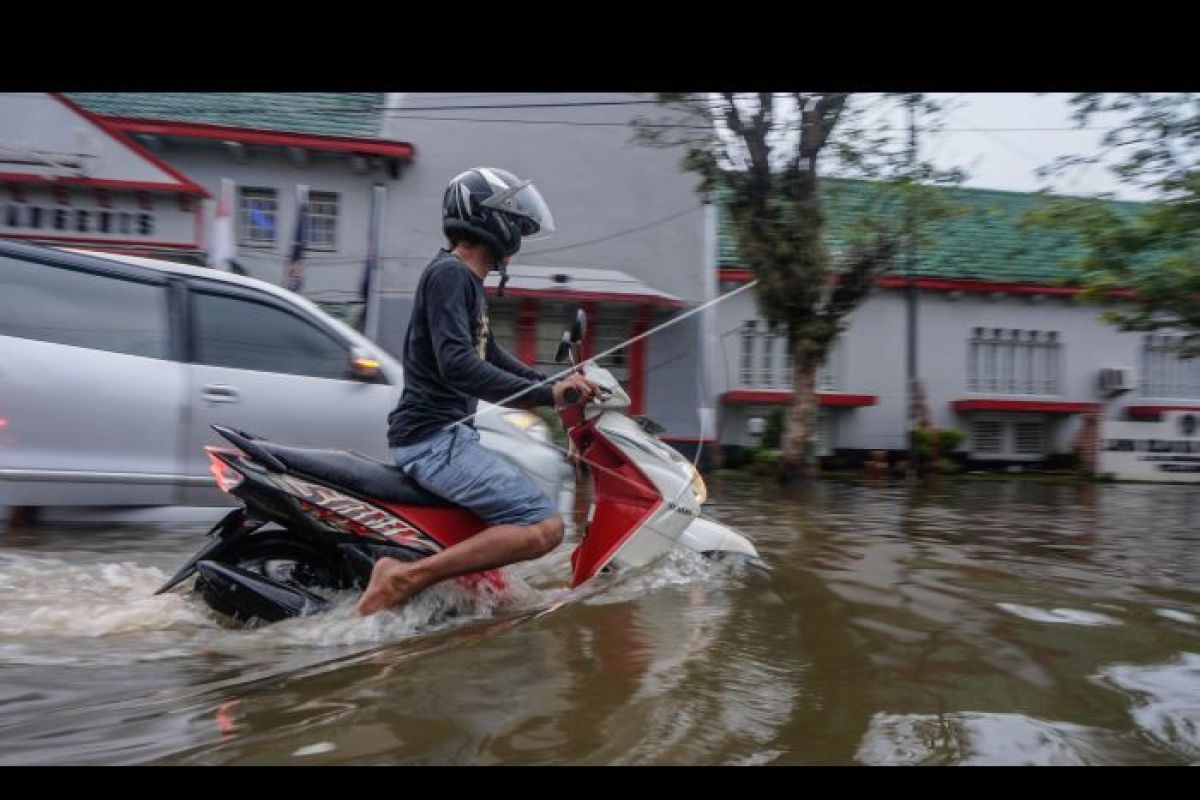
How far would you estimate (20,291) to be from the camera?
207 inches

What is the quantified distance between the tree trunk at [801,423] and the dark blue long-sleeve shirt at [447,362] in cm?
987

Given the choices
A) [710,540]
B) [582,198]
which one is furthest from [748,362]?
[710,540]

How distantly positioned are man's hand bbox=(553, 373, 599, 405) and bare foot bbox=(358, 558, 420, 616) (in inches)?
30.0

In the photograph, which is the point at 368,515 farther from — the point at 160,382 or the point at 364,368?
the point at 160,382

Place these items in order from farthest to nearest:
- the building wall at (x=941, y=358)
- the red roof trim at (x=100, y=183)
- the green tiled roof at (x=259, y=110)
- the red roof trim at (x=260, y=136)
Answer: the building wall at (x=941, y=358)
the green tiled roof at (x=259, y=110)
the red roof trim at (x=260, y=136)
the red roof trim at (x=100, y=183)

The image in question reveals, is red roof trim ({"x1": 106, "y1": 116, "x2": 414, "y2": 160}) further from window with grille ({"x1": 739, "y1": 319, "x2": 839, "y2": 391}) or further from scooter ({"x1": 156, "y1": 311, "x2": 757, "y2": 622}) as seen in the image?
scooter ({"x1": 156, "y1": 311, "x2": 757, "y2": 622})

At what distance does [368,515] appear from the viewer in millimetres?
3334

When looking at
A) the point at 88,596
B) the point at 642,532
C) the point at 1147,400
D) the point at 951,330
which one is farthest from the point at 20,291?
the point at 1147,400

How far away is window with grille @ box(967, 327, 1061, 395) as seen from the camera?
1712 centimetres

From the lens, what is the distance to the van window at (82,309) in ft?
17.2

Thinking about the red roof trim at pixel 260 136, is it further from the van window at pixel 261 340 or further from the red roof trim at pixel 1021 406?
the red roof trim at pixel 1021 406

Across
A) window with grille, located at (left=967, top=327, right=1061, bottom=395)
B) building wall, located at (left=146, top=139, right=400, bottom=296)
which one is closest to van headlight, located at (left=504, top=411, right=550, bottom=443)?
building wall, located at (left=146, top=139, right=400, bottom=296)

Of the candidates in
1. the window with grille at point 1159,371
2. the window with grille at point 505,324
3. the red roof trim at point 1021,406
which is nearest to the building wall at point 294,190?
the window with grille at point 505,324
